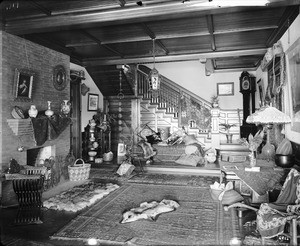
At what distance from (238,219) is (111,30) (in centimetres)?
460

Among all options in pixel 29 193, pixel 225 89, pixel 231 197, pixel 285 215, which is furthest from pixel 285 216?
pixel 225 89

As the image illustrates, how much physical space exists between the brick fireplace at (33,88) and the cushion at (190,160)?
3582 mm

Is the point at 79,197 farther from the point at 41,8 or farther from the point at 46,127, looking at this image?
the point at 41,8

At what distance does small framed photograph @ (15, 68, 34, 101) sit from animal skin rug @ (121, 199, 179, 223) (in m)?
3.39

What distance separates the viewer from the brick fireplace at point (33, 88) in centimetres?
505

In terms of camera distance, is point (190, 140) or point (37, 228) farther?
point (190, 140)

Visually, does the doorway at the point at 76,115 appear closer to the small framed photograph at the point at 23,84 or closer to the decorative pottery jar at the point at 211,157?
the small framed photograph at the point at 23,84

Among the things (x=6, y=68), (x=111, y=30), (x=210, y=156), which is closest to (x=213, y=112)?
(x=210, y=156)

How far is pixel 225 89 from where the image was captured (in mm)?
10672

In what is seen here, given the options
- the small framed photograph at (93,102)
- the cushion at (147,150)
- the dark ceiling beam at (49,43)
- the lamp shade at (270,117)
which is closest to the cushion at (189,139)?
the cushion at (147,150)

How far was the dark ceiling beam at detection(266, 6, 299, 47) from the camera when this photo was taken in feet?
15.0

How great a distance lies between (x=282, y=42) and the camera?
5.69 metres

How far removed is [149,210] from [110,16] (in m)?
3.41

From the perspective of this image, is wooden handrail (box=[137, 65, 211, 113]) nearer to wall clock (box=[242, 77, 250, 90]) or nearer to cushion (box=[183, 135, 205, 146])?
cushion (box=[183, 135, 205, 146])
